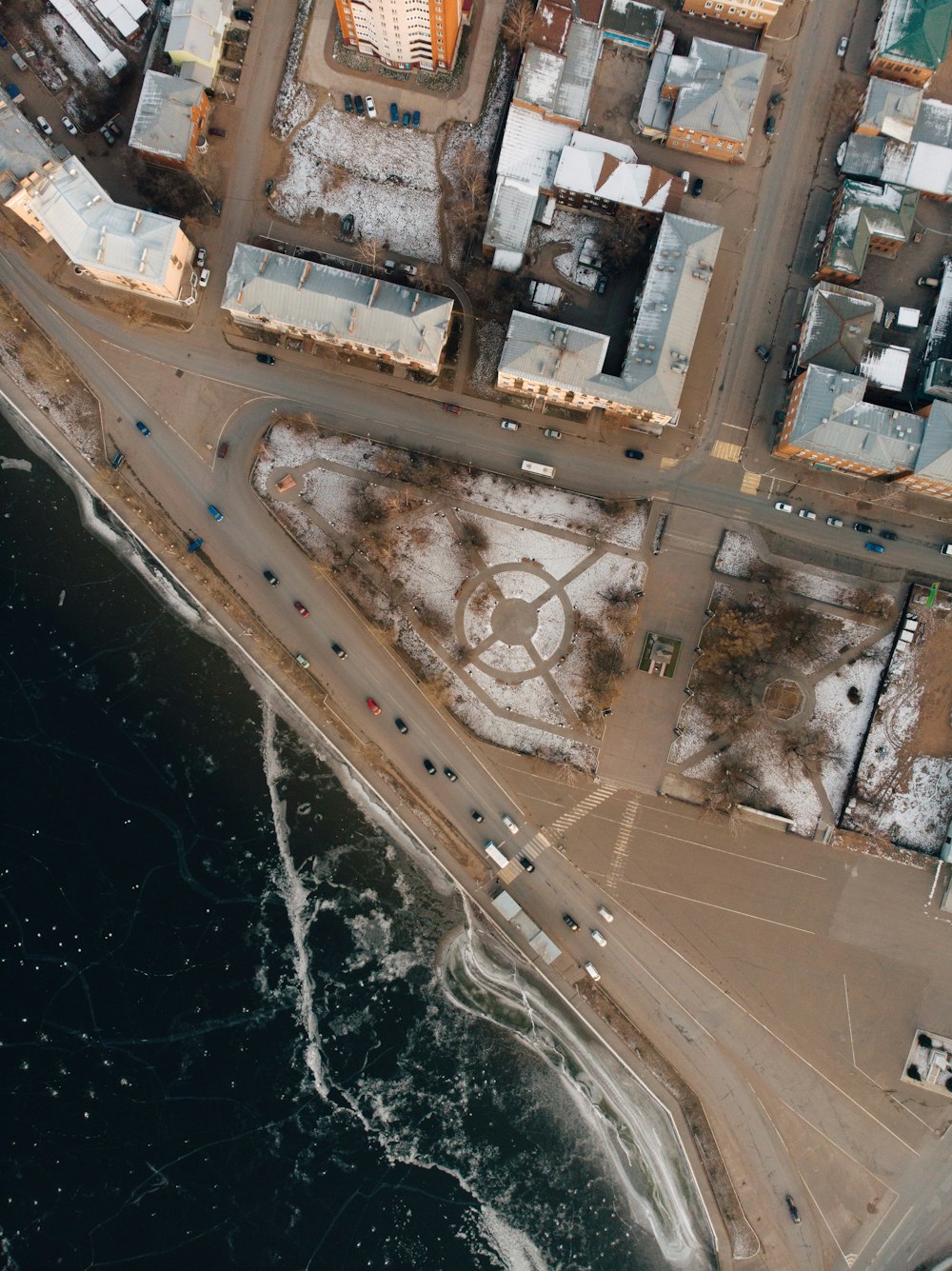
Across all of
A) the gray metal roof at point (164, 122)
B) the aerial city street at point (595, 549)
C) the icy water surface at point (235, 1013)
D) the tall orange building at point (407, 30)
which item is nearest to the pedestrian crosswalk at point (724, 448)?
the aerial city street at point (595, 549)

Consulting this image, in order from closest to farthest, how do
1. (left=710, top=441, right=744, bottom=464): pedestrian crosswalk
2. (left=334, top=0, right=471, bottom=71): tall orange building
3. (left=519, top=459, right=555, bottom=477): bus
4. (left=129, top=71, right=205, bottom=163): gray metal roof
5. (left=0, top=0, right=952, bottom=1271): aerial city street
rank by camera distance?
1. (left=334, top=0, right=471, bottom=71): tall orange building
2. (left=129, top=71, right=205, bottom=163): gray metal roof
3. (left=519, top=459, right=555, bottom=477): bus
4. (left=0, top=0, right=952, bottom=1271): aerial city street
5. (left=710, top=441, right=744, bottom=464): pedestrian crosswalk

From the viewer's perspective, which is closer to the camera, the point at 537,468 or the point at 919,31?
the point at 919,31

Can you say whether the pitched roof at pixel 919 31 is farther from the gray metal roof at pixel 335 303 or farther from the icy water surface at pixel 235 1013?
the icy water surface at pixel 235 1013

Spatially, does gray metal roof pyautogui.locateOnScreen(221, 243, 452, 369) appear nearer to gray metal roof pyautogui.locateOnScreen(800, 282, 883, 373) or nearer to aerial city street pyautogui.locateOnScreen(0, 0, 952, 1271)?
aerial city street pyautogui.locateOnScreen(0, 0, 952, 1271)

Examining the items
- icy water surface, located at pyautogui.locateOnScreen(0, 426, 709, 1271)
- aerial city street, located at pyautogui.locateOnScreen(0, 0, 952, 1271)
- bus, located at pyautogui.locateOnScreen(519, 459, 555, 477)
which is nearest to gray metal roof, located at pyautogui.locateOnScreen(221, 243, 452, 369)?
aerial city street, located at pyautogui.locateOnScreen(0, 0, 952, 1271)

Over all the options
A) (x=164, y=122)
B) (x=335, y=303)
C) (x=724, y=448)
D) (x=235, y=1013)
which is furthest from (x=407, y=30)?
(x=235, y=1013)

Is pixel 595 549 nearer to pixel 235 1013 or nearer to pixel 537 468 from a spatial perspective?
pixel 537 468
